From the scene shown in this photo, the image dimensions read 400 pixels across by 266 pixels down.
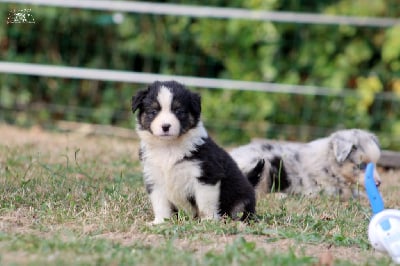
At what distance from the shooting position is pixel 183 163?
18.6 ft

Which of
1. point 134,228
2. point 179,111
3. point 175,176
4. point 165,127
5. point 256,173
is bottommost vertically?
point 134,228

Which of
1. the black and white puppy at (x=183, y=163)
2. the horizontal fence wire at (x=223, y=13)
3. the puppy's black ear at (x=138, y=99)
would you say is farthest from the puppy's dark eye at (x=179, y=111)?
the horizontal fence wire at (x=223, y=13)

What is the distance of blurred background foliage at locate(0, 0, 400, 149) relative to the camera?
1168 cm

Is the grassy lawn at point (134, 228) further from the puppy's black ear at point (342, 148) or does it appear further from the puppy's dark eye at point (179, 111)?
the puppy's dark eye at point (179, 111)

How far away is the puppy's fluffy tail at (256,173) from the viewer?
24.3 ft

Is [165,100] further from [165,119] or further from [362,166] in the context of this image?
[362,166]

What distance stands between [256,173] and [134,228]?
2.39 meters

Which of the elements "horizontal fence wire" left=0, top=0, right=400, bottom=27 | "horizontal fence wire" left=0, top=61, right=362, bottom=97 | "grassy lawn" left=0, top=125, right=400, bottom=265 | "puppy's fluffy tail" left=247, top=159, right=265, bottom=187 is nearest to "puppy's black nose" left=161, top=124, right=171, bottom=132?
"grassy lawn" left=0, top=125, right=400, bottom=265

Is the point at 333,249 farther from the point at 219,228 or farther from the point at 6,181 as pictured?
the point at 6,181

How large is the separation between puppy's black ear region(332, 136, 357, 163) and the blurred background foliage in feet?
11.5

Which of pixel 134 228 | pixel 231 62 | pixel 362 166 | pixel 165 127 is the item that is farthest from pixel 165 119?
pixel 231 62

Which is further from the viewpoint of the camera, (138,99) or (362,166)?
(362,166)

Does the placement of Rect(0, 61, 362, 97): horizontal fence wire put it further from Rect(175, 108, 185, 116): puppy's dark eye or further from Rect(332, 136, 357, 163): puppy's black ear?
Rect(175, 108, 185, 116): puppy's dark eye

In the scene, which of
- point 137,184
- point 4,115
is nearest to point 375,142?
point 137,184
